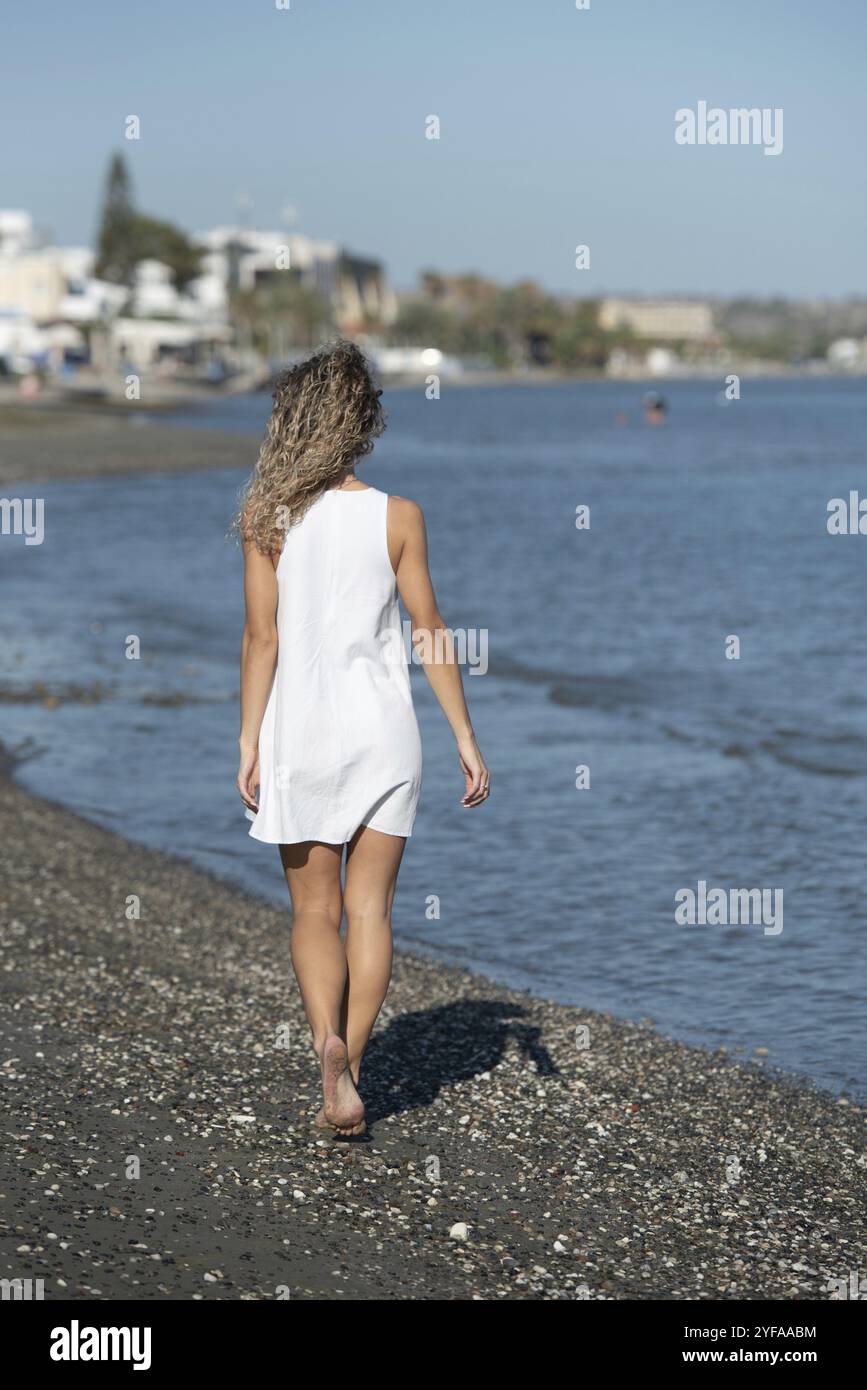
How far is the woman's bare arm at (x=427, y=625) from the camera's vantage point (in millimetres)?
4656

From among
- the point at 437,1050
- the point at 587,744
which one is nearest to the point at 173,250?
the point at 587,744

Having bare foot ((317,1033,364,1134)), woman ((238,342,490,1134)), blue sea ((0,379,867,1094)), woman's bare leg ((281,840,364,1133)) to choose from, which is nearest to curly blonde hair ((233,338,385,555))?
woman ((238,342,490,1134))

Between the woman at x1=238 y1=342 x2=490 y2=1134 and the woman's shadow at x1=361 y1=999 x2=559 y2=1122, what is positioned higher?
the woman at x1=238 y1=342 x2=490 y2=1134

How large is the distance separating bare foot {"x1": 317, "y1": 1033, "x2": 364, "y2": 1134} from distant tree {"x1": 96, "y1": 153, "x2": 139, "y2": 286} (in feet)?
436

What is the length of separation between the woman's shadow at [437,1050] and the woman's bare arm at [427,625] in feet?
4.23

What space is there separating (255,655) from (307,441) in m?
0.62

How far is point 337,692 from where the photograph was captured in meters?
4.73

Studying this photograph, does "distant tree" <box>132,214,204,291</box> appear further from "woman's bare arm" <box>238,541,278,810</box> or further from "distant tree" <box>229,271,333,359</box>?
"woman's bare arm" <box>238,541,278,810</box>

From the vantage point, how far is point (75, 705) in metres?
15.4

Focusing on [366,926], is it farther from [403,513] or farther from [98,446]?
[98,446]

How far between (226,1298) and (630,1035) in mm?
3162

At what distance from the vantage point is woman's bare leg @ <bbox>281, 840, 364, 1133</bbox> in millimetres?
4887

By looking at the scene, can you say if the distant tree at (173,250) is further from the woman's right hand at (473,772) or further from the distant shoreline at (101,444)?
the woman's right hand at (473,772)
